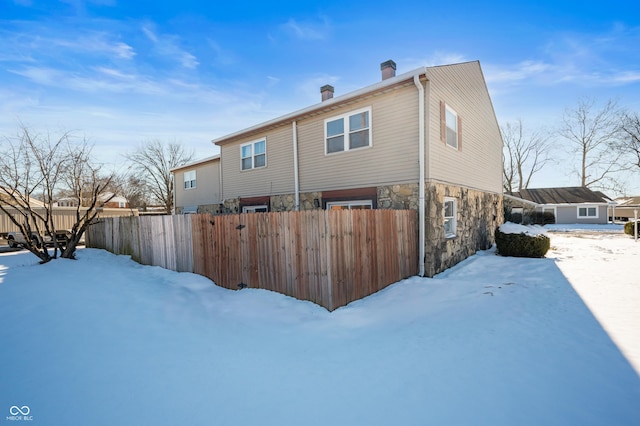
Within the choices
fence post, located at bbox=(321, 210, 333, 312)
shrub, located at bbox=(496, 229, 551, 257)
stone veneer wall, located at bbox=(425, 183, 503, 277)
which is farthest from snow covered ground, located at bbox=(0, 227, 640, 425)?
shrub, located at bbox=(496, 229, 551, 257)

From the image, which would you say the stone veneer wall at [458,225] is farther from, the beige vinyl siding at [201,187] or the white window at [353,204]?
the beige vinyl siding at [201,187]

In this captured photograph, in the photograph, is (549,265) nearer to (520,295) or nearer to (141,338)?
(520,295)

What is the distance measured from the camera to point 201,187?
16.7m

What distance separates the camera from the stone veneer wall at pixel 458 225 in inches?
303

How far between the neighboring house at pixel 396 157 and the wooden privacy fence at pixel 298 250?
113 centimetres

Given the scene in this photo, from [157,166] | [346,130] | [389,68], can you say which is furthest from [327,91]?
[157,166]

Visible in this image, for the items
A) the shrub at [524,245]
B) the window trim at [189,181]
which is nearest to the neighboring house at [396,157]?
the shrub at [524,245]

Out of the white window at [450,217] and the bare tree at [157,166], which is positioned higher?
the bare tree at [157,166]

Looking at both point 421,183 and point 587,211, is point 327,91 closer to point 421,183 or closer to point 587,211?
point 421,183

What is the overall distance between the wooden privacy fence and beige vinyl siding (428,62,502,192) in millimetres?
2251

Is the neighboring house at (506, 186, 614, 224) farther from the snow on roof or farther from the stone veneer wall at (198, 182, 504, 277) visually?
the stone veneer wall at (198, 182, 504, 277)

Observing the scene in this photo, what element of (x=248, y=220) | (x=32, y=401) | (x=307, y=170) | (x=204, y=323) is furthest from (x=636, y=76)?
(x=32, y=401)

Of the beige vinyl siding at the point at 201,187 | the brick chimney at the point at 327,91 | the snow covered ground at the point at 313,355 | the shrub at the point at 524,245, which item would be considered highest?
the brick chimney at the point at 327,91

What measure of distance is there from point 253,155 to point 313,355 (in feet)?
33.8
